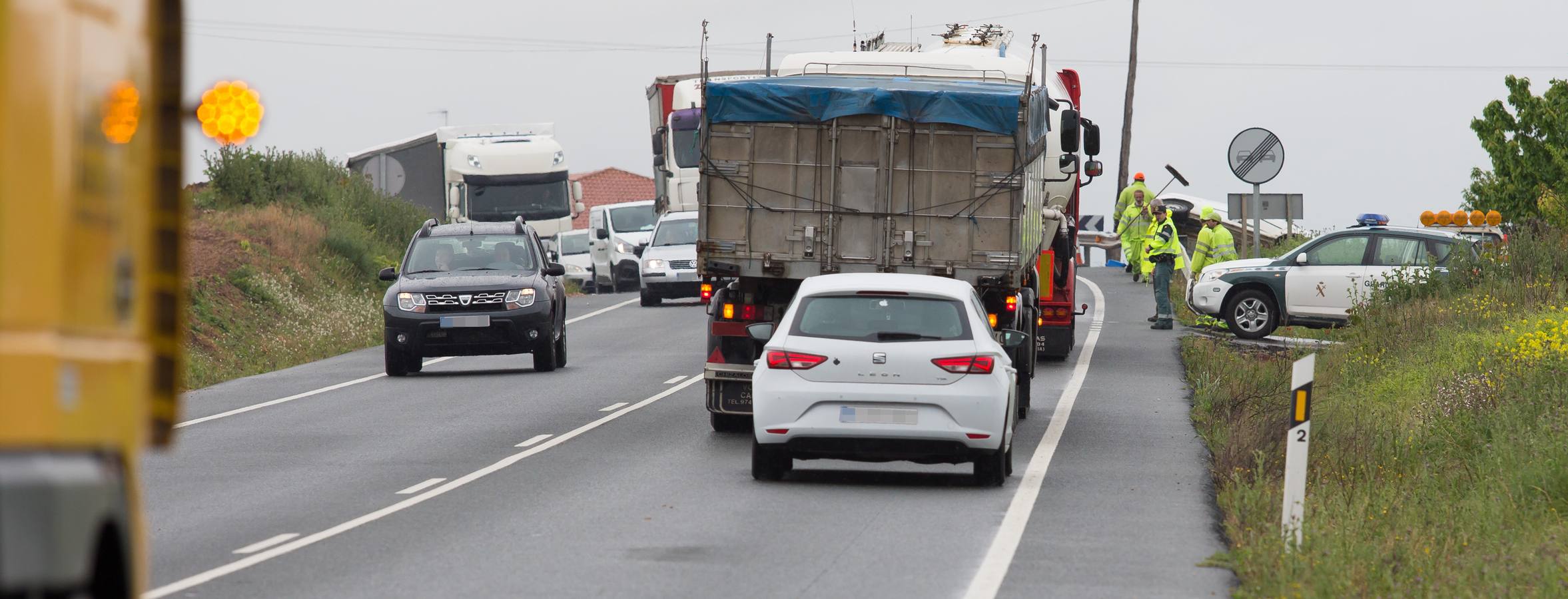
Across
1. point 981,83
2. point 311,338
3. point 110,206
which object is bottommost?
point 311,338

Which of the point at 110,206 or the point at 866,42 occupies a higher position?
the point at 866,42

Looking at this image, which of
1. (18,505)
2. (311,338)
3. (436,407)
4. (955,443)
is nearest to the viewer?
(18,505)

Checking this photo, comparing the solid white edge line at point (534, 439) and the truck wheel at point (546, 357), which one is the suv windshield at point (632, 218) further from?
the solid white edge line at point (534, 439)

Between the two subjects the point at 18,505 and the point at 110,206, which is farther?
the point at 110,206

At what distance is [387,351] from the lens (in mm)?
22922

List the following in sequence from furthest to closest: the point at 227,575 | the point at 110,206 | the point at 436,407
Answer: the point at 436,407 → the point at 227,575 → the point at 110,206

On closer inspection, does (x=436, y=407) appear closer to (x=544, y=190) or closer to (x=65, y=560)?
(x=65, y=560)

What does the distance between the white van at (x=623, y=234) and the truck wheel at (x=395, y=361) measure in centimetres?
1914

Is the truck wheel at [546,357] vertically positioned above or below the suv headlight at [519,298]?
below

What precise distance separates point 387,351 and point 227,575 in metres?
13.7

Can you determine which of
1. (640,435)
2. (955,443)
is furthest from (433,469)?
(955,443)

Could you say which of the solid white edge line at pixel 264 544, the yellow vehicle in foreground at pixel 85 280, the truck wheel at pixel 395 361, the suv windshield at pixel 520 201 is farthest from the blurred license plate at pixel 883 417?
the suv windshield at pixel 520 201

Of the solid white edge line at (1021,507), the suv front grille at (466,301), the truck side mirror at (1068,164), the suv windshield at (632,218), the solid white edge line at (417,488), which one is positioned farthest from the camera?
the suv windshield at (632,218)

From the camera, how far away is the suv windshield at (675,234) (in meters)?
35.3
